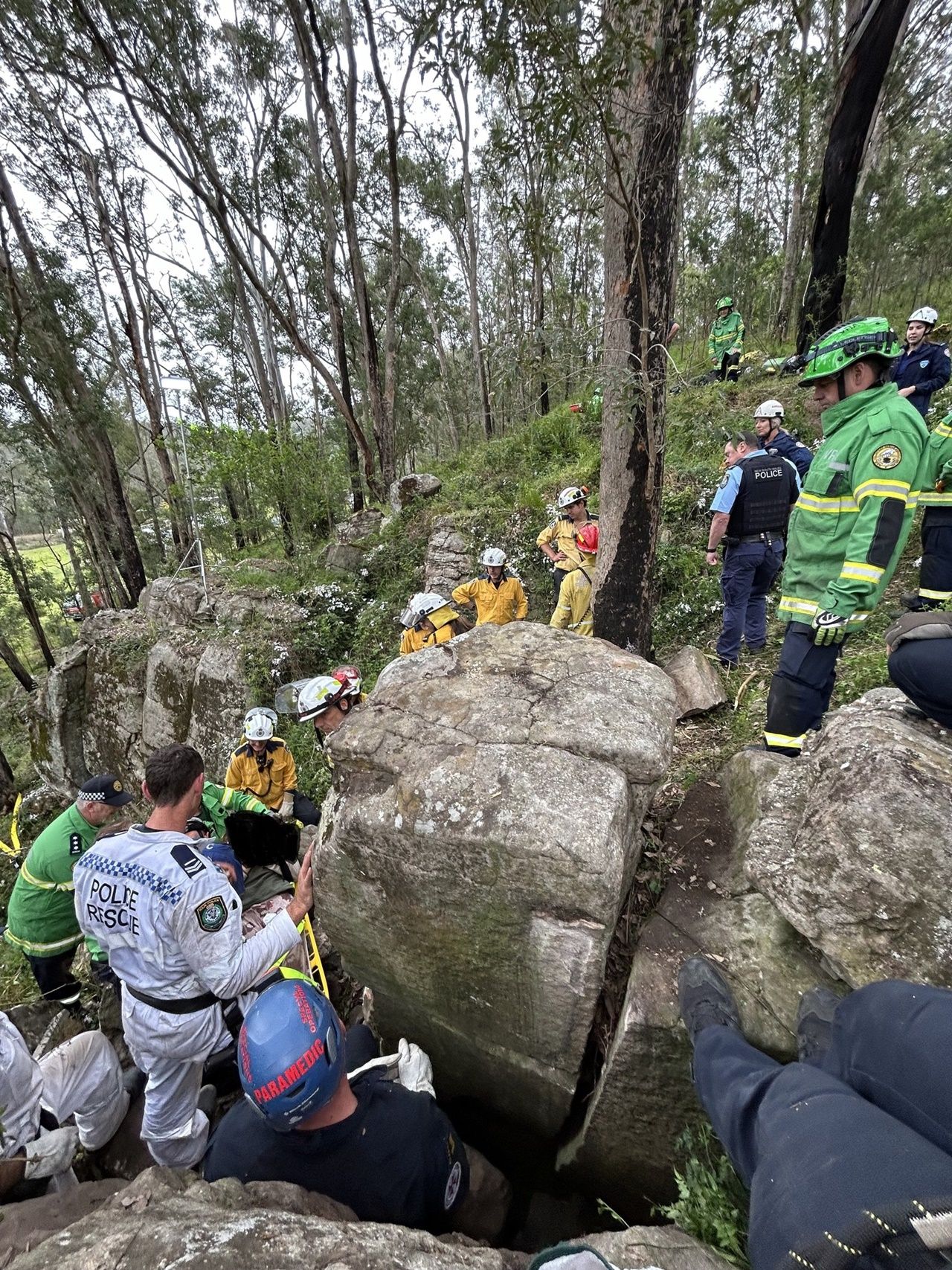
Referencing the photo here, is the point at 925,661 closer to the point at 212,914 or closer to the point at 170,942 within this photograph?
the point at 212,914

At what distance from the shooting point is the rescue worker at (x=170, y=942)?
2389mm

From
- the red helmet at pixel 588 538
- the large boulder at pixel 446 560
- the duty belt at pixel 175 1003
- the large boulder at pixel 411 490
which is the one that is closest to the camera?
the duty belt at pixel 175 1003

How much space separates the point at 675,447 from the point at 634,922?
24.2ft

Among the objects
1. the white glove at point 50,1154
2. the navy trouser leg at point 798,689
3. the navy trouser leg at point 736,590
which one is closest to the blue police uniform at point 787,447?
the navy trouser leg at point 736,590

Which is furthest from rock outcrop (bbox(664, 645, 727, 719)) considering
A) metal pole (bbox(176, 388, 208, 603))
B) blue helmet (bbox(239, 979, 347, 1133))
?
metal pole (bbox(176, 388, 208, 603))

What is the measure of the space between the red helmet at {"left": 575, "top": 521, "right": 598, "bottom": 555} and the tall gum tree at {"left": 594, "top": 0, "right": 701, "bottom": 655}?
149cm

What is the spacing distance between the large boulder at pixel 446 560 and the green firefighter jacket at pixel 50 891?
539cm

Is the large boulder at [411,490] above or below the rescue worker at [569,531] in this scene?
above

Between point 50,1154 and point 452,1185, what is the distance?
6.82ft

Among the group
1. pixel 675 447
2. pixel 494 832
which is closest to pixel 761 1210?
pixel 494 832

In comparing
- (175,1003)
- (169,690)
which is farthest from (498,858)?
(169,690)

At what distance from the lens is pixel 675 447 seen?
320 inches

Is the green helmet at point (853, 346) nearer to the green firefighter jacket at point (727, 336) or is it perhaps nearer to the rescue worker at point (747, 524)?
the rescue worker at point (747, 524)

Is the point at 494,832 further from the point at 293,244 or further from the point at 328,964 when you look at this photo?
the point at 293,244
